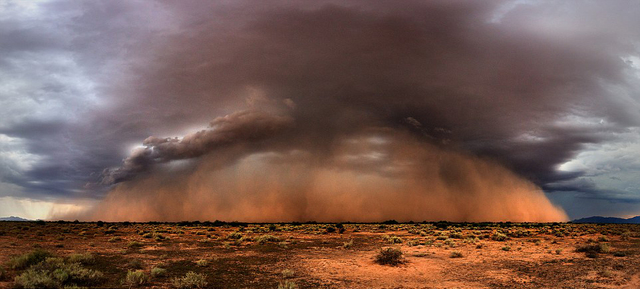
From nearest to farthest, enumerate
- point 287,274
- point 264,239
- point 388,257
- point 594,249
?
point 287,274 < point 388,257 < point 594,249 < point 264,239

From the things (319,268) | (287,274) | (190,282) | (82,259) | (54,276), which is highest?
(54,276)

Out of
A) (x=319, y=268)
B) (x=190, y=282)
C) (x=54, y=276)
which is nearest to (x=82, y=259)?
(x=54, y=276)

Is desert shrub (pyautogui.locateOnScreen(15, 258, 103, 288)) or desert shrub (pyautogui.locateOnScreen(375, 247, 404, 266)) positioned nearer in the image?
desert shrub (pyautogui.locateOnScreen(15, 258, 103, 288))

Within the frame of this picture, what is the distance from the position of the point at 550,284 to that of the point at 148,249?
3036 centimetres

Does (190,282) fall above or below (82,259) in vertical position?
below

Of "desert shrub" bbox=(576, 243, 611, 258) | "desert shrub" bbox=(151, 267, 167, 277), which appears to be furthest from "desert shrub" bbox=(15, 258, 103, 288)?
"desert shrub" bbox=(576, 243, 611, 258)

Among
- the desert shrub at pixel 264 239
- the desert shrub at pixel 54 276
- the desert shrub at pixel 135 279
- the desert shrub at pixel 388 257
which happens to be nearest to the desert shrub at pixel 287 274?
the desert shrub at pixel 135 279

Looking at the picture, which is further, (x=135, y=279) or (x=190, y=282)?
(x=135, y=279)

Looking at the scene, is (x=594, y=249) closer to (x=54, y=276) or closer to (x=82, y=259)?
(x=54, y=276)

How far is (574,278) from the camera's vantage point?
18625 mm

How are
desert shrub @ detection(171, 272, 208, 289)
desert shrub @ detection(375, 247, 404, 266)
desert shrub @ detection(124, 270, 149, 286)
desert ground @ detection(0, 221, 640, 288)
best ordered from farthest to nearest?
desert shrub @ detection(375, 247, 404, 266) → desert ground @ detection(0, 221, 640, 288) → desert shrub @ detection(124, 270, 149, 286) → desert shrub @ detection(171, 272, 208, 289)

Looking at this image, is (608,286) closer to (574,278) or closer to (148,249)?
(574,278)

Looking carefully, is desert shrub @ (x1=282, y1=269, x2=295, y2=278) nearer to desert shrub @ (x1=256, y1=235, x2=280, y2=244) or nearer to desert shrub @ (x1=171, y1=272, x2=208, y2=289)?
desert shrub @ (x1=171, y1=272, x2=208, y2=289)

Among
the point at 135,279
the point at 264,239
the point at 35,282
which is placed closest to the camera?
the point at 35,282
